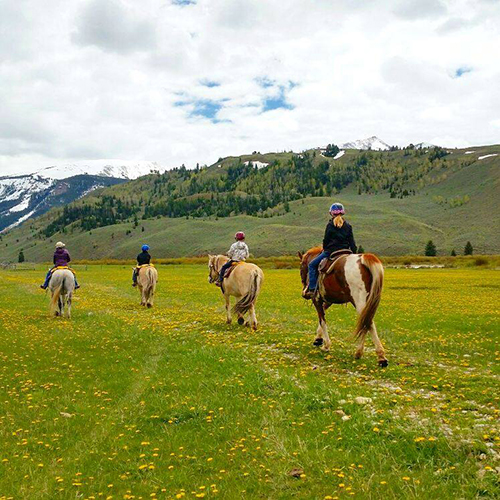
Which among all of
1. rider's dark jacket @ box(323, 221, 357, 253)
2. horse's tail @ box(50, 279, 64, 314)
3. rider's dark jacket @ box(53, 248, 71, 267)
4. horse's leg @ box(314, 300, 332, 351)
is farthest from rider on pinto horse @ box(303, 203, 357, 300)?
rider's dark jacket @ box(53, 248, 71, 267)

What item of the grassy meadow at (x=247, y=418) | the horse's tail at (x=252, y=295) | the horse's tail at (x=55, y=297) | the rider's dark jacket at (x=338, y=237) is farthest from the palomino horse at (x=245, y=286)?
the horse's tail at (x=55, y=297)

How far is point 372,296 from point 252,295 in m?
7.74

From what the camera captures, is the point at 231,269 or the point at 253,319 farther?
the point at 231,269

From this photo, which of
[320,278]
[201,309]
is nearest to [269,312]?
[201,309]

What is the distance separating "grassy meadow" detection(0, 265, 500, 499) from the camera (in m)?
6.47

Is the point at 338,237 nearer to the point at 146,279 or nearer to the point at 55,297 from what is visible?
the point at 55,297

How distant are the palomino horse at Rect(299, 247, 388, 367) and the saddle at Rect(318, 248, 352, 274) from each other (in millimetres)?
157

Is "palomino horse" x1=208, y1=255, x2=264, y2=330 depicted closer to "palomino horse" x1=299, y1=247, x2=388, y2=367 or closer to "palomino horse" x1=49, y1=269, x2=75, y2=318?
"palomino horse" x1=299, y1=247, x2=388, y2=367

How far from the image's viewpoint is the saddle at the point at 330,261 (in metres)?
14.7

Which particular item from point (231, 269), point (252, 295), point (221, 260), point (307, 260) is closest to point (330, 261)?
point (307, 260)

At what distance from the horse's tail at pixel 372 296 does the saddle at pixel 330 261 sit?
144 cm

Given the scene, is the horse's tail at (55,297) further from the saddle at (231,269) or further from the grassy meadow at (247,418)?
the saddle at (231,269)

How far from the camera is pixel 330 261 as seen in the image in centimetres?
1492

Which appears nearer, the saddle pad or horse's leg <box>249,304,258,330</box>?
horse's leg <box>249,304,258,330</box>
